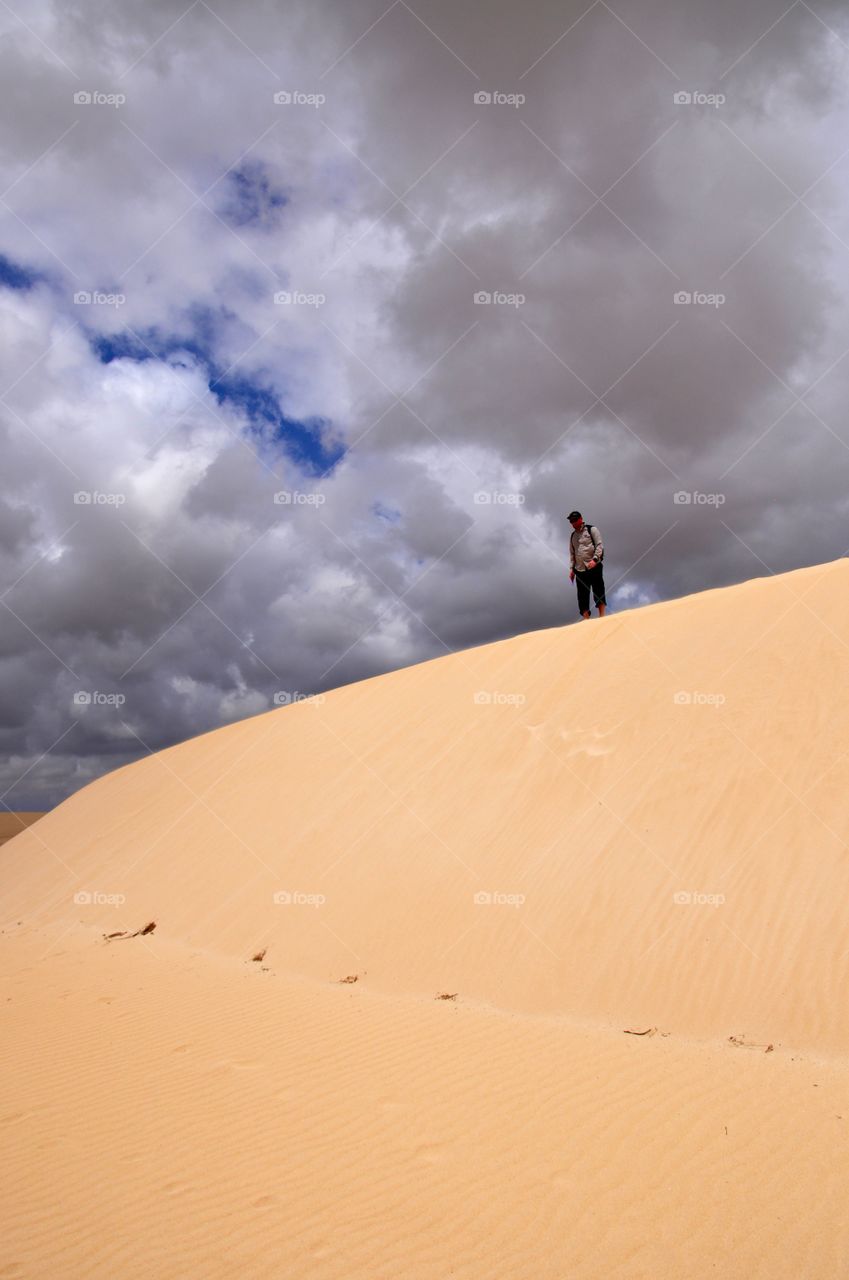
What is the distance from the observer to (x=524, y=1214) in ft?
10.9

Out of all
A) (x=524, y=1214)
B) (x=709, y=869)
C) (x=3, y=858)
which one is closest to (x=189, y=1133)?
(x=524, y=1214)

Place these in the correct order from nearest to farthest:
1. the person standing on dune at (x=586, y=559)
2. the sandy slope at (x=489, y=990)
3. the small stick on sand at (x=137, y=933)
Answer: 1. the sandy slope at (x=489, y=990)
2. the small stick on sand at (x=137, y=933)
3. the person standing on dune at (x=586, y=559)

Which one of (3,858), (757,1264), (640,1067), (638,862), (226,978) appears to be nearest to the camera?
(757,1264)

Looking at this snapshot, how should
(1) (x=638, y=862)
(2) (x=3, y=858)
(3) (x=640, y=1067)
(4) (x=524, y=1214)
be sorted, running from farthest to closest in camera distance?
(2) (x=3, y=858), (1) (x=638, y=862), (3) (x=640, y=1067), (4) (x=524, y=1214)

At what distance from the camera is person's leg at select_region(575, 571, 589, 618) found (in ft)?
41.8

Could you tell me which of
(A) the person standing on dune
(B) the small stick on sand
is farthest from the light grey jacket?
(B) the small stick on sand

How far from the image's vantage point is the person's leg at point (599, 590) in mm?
12383

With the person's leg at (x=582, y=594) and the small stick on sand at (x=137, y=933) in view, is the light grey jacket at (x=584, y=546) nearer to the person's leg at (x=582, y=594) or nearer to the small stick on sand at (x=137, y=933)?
the person's leg at (x=582, y=594)

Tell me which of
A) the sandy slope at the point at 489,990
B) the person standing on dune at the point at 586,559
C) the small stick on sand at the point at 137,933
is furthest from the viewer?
the person standing on dune at the point at 586,559

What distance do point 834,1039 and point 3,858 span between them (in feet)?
58.5

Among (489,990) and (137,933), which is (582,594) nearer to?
(489,990)

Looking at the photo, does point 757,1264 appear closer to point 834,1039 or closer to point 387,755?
point 834,1039

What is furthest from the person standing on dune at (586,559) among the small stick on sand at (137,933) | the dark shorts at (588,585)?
the small stick on sand at (137,933)

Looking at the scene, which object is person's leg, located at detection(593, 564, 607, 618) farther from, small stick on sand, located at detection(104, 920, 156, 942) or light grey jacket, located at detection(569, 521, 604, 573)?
small stick on sand, located at detection(104, 920, 156, 942)
